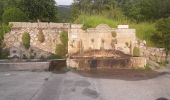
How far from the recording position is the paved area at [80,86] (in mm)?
9398

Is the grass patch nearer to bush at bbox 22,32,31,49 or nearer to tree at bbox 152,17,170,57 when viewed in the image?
tree at bbox 152,17,170,57

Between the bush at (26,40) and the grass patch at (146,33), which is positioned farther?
the grass patch at (146,33)

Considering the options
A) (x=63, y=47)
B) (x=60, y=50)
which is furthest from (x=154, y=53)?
(x=60, y=50)

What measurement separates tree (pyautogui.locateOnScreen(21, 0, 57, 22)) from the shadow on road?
11.4 meters

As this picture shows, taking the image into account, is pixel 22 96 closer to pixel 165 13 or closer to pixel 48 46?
pixel 48 46

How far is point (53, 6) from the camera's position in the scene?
25.4 metres

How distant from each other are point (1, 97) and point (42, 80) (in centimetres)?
267

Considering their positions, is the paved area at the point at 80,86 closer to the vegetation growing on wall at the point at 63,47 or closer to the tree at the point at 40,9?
the vegetation growing on wall at the point at 63,47

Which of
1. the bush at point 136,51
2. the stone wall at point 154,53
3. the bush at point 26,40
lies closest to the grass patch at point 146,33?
the stone wall at point 154,53

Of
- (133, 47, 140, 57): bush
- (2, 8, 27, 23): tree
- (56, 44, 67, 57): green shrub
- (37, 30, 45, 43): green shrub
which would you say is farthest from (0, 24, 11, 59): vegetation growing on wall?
(133, 47, 140, 57): bush

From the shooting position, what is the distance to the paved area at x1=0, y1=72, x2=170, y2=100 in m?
9.40

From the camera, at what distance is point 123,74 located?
A: 42.2 feet

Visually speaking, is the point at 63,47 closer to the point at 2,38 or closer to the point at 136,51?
the point at 2,38

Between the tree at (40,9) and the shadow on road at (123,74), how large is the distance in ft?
37.2
